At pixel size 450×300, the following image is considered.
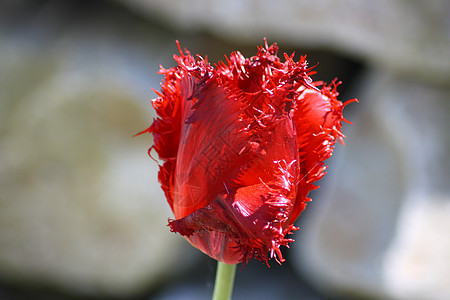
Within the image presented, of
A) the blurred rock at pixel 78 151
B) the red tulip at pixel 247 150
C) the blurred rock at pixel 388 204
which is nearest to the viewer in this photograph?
the red tulip at pixel 247 150

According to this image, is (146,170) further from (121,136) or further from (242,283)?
(242,283)

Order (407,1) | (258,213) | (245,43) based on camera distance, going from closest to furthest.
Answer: (258,213)
(407,1)
(245,43)

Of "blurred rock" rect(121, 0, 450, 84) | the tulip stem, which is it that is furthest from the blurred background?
the tulip stem

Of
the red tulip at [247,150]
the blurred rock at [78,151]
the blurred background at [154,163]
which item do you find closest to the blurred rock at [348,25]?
→ the blurred background at [154,163]

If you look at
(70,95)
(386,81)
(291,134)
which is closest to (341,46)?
(386,81)

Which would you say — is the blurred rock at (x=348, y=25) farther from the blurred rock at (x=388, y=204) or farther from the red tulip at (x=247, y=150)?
the red tulip at (x=247, y=150)

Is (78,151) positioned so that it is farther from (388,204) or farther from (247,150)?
(247,150)

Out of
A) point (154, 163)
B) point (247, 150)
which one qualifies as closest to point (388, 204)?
point (154, 163)
